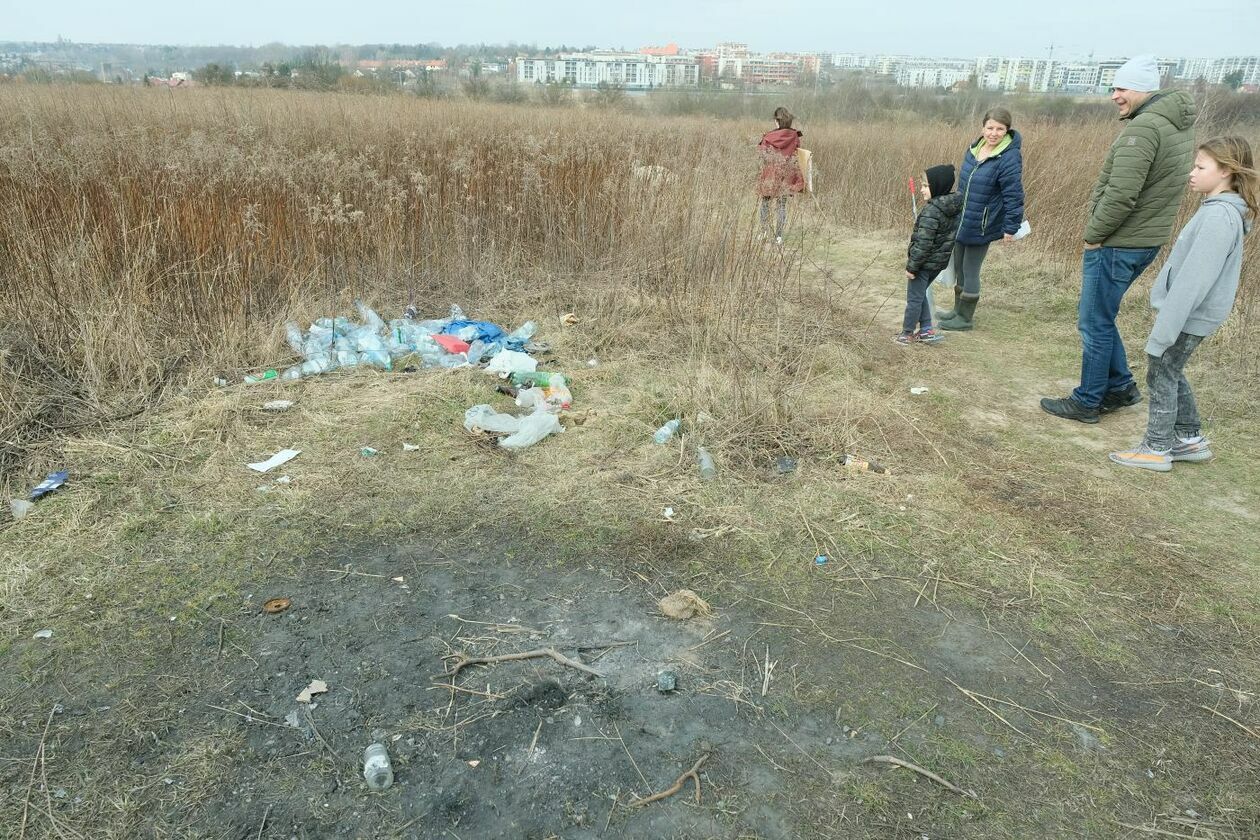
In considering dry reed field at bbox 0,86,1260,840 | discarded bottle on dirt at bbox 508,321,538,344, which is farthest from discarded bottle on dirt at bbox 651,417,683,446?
discarded bottle on dirt at bbox 508,321,538,344

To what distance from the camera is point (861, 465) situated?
147 inches

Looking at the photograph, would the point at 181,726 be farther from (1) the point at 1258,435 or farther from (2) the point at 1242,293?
(2) the point at 1242,293

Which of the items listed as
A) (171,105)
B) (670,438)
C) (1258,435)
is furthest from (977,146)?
(171,105)

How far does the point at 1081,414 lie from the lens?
4.34 meters

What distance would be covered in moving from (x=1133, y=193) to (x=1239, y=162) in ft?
2.11

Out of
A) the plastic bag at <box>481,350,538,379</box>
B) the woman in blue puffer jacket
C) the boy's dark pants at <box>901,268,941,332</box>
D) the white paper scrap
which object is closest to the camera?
the white paper scrap

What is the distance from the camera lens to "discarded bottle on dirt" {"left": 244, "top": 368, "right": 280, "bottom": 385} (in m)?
4.43

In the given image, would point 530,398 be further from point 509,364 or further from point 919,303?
point 919,303

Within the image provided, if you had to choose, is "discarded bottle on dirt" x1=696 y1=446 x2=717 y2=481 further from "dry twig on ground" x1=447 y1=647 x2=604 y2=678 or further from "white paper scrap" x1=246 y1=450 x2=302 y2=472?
"white paper scrap" x1=246 y1=450 x2=302 y2=472

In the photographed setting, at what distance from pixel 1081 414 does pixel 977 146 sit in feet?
7.28

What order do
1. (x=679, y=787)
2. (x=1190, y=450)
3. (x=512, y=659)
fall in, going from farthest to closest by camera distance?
(x=1190, y=450) → (x=512, y=659) → (x=679, y=787)

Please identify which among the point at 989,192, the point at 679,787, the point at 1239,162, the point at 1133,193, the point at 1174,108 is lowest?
the point at 679,787

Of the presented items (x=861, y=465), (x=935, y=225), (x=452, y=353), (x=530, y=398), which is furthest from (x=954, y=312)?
(x=452, y=353)

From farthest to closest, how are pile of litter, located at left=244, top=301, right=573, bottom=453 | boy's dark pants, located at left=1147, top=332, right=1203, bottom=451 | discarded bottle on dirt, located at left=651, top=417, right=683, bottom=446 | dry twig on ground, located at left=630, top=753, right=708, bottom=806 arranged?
pile of litter, located at left=244, top=301, right=573, bottom=453
discarded bottle on dirt, located at left=651, top=417, right=683, bottom=446
boy's dark pants, located at left=1147, top=332, right=1203, bottom=451
dry twig on ground, located at left=630, top=753, right=708, bottom=806
